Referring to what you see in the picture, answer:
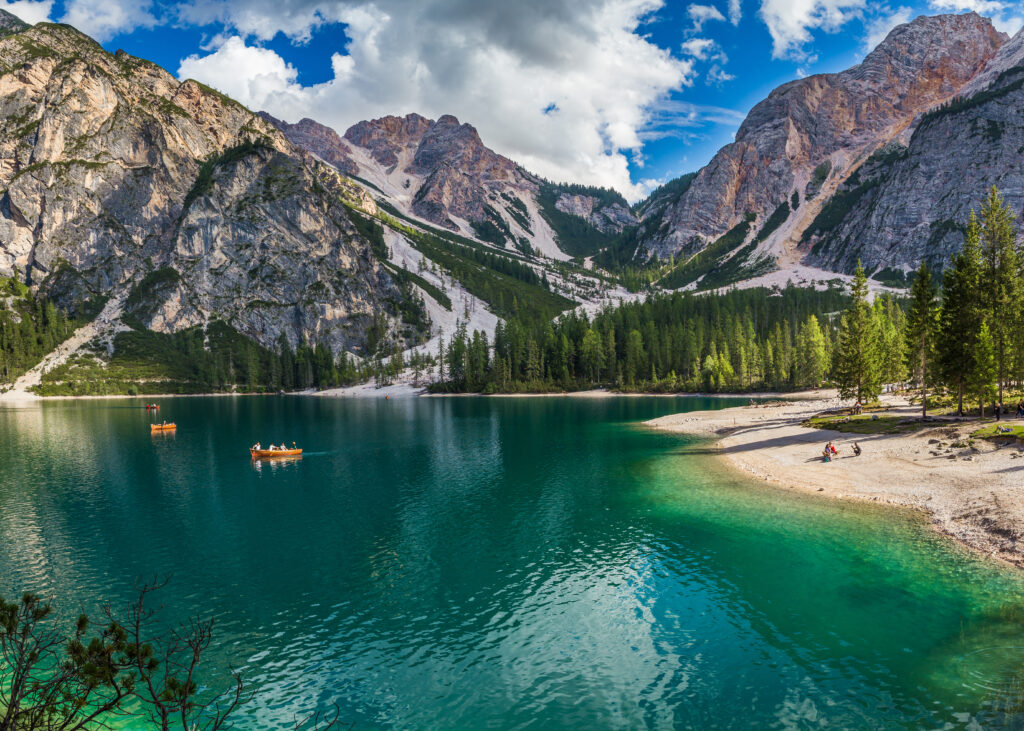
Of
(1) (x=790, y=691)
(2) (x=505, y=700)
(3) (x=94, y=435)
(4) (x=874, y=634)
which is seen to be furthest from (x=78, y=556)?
(3) (x=94, y=435)

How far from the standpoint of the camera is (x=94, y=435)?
99.6 meters

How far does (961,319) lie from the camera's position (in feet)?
207

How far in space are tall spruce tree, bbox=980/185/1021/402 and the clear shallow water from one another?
38.3 meters

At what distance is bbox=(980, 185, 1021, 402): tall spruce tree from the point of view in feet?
201

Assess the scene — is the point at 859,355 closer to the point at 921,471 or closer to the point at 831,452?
the point at 831,452

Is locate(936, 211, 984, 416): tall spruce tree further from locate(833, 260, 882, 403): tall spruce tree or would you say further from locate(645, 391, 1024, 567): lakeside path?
locate(833, 260, 882, 403): tall spruce tree

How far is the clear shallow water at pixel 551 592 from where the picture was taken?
1977cm

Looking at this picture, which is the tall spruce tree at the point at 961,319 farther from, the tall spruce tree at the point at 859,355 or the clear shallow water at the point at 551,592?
the clear shallow water at the point at 551,592

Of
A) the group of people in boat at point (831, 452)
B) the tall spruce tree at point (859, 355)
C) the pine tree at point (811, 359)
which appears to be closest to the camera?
the group of people in boat at point (831, 452)

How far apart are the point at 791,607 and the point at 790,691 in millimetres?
7229

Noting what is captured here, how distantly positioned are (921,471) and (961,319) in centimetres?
2883

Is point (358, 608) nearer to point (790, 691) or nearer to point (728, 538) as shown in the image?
point (790, 691)

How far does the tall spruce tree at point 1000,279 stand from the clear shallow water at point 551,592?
38.3 metres

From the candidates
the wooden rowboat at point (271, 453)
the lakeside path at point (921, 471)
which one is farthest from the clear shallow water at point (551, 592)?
the wooden rowboat at point (271, 453)
